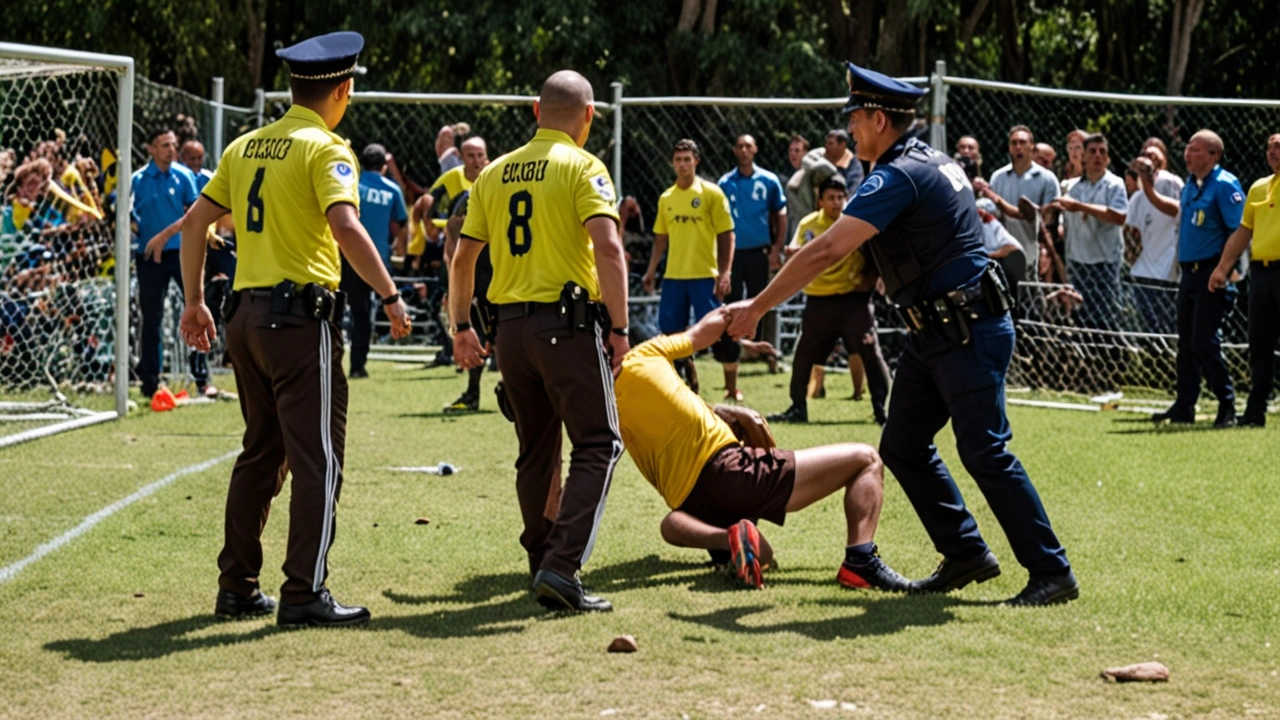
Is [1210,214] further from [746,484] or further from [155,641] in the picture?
[155,641]

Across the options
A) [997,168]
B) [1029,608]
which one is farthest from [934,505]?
[997,168]

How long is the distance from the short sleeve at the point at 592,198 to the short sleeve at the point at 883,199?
876 mm

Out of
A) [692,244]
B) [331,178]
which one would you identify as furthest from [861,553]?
[692,244]

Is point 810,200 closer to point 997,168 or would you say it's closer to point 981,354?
point 997,168

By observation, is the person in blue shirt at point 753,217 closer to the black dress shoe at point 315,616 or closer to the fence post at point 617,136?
the fence post at point 617,136

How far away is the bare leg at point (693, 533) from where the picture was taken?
6684 mm

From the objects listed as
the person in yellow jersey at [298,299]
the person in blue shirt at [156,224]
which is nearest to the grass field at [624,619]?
the person in yellow jersey at [298,299]

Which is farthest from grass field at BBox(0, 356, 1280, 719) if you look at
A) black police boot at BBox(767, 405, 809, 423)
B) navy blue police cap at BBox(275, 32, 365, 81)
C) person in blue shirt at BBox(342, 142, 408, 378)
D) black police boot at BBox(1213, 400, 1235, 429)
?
person in blue shirt at BBox(342, 142, 408, 378)

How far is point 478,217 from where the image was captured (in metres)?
6.40

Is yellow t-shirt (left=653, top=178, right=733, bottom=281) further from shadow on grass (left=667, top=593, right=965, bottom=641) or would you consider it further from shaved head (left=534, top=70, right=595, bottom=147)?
shadow on grass (left=667, top=593, right=965, bottom=641)

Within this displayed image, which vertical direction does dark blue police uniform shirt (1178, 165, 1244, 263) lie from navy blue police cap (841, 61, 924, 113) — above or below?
below

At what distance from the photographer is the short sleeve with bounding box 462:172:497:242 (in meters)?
6.38

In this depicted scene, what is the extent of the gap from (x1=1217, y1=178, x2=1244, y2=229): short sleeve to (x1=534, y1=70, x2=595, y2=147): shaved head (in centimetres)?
746

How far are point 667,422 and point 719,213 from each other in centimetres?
748
